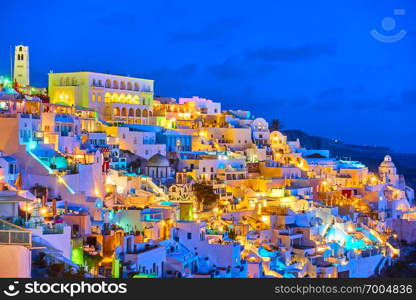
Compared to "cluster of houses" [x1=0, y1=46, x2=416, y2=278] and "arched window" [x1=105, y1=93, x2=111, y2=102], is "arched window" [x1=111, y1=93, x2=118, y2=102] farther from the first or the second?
"arched window" [x1=105, y1=93, x2=111, y2=102]

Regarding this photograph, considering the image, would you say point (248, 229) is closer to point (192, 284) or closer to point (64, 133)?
point (64, 133)

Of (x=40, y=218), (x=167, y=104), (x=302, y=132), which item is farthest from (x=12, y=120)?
(x=302, y=132)

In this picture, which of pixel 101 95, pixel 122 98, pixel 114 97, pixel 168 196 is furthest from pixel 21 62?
pixel 168 196

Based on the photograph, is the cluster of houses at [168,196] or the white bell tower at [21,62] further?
the white bell tower at [21,62]

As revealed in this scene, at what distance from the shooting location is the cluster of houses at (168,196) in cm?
2197

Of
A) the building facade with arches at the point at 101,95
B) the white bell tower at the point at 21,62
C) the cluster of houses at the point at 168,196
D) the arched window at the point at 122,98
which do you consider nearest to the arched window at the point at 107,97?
the building facade with arches at the point at 101,95

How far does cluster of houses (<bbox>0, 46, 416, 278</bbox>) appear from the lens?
21969 millimetres

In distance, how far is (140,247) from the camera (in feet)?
75.7

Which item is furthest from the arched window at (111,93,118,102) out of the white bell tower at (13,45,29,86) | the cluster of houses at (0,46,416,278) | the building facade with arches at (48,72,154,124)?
the white bell tower at (13,45,29,86)

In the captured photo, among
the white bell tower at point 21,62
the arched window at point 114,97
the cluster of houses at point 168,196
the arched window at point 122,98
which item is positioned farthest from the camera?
the white bell tower at point 21,62

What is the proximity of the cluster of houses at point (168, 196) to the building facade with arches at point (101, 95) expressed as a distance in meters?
0.08

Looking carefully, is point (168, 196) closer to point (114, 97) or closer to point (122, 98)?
point (114, 97)

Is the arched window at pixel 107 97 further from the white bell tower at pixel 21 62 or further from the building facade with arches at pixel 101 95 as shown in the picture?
the white bell tower at pixel 21 62

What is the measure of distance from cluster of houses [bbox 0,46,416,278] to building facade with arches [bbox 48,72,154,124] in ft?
0.26
